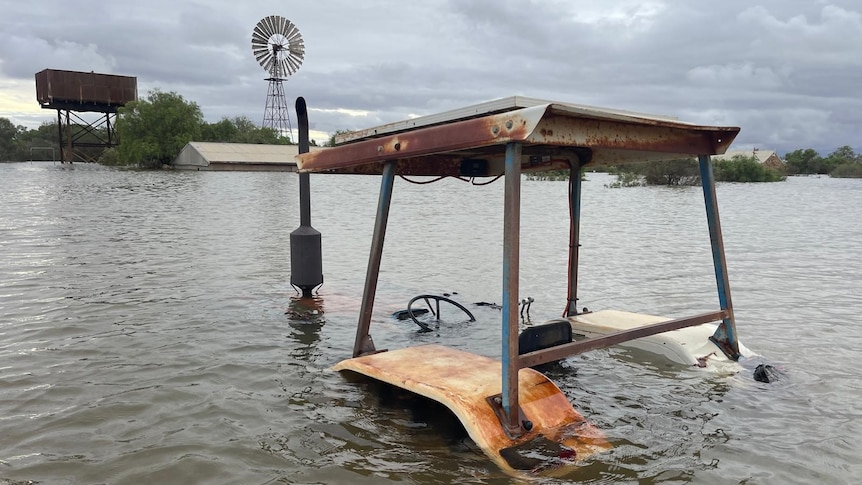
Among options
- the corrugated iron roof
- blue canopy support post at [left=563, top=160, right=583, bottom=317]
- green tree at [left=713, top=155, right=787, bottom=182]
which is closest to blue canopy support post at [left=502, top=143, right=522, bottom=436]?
blue canopy support post at [left=563, top=160, right=583, bottom=317]

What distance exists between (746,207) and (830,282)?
85.1ft

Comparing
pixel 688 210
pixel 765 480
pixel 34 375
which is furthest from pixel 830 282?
pixel 688 210

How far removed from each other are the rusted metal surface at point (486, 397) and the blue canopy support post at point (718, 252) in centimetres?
247

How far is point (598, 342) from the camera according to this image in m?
5.28

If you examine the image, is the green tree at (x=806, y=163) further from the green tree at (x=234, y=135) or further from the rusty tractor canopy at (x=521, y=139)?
the rusty tractor canopy at (x=521, y=139)

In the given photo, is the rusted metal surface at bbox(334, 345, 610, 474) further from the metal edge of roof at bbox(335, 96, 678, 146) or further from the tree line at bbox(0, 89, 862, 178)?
the tree line at bbox(0, 89, 862, 178)

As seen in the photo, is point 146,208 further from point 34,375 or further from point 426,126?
point 426,126

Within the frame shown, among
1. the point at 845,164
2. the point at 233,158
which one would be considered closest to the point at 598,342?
the point at 233,158

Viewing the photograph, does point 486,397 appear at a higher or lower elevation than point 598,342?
lower

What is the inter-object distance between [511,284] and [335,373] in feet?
10.2

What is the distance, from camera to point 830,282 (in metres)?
12.9

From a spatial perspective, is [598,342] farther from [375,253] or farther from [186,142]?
[186,142]

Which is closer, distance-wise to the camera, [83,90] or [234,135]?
[83,90]

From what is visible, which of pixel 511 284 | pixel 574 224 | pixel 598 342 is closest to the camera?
pixel 511 284
